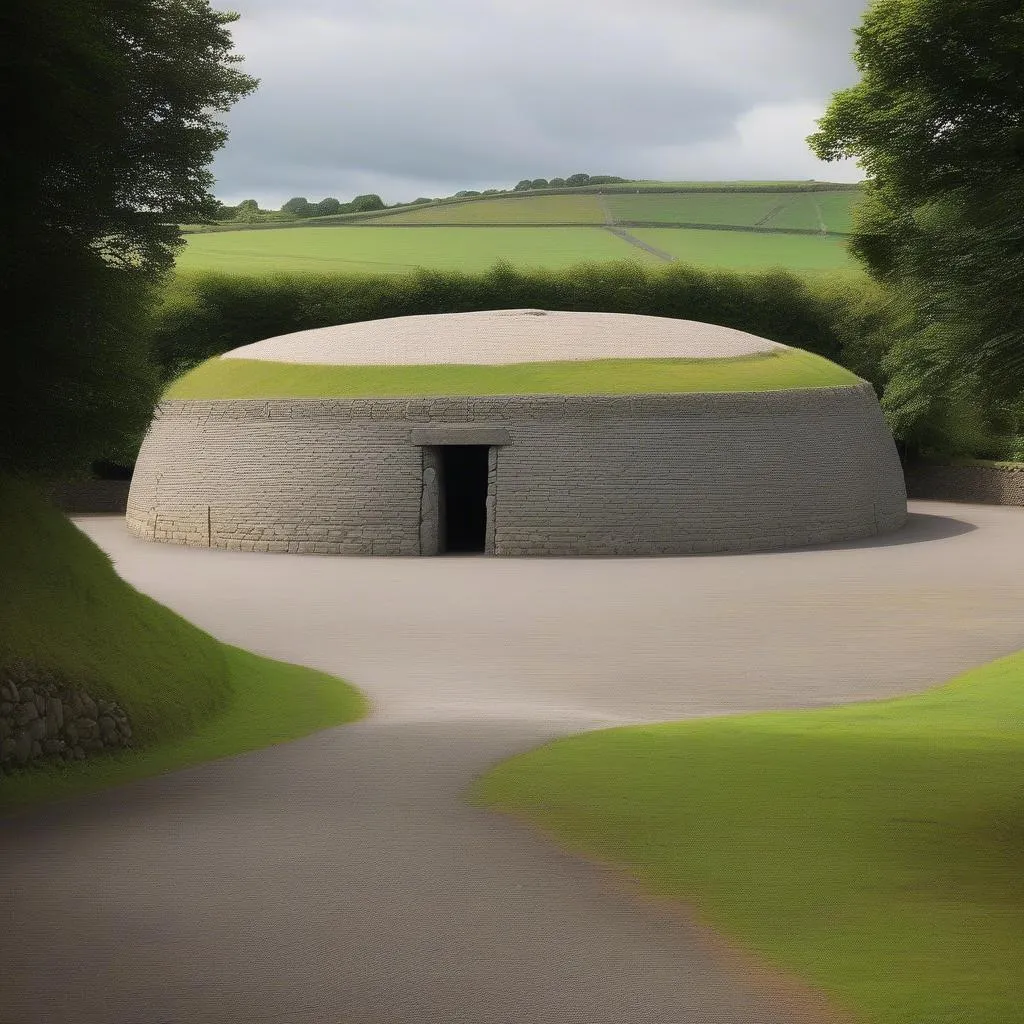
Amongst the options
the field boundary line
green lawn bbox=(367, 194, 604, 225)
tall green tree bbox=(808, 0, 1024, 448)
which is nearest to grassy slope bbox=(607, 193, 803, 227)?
green lawn bbox=(367, 194, 604, 225)

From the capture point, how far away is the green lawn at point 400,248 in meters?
47.2

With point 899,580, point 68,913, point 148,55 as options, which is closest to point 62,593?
point 148,55

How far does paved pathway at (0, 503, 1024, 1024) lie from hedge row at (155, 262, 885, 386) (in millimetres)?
19098

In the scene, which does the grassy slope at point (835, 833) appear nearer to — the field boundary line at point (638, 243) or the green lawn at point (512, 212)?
the field boundary line at point (638, 243)

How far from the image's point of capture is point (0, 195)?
7.41 metres

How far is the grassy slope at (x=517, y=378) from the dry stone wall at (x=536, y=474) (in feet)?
0.97

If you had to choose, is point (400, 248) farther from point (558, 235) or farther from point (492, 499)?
point (492, 499)

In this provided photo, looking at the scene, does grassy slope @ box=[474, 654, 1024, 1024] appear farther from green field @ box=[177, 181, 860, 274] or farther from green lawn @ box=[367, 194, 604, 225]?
green lawn @ box=[367, 194, 604, 225]

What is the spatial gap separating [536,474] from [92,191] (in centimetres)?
1374

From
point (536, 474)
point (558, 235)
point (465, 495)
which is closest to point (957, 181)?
point (536, 474)

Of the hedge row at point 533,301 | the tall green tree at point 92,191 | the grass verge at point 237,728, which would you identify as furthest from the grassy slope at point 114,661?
the hedge row at point 533,301

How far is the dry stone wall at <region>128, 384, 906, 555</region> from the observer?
2164 cm

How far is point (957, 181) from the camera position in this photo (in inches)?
264

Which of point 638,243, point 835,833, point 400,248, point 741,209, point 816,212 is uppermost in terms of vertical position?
point 741,209
